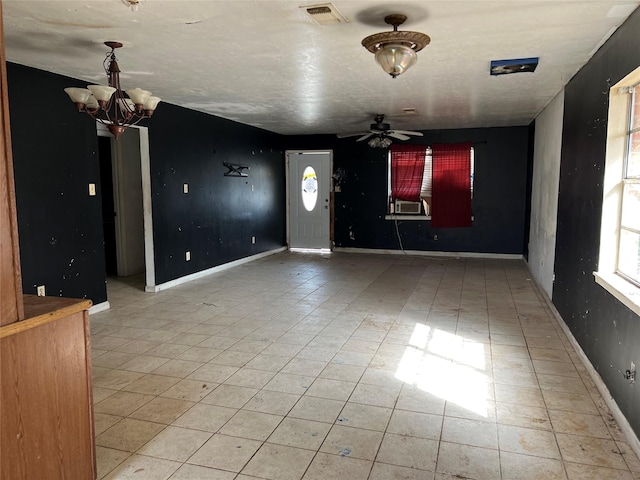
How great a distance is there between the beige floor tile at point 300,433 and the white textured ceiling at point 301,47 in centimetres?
232

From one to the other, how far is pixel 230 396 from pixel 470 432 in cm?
140

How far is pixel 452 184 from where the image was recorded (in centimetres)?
811

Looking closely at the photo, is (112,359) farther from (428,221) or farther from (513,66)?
(428,221)

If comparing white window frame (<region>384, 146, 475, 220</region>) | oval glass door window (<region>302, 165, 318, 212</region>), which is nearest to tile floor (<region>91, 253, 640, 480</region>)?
white window frame (<region>384, 146, 475, 220</region>)

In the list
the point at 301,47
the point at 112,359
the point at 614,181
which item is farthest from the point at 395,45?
the point at 112,359

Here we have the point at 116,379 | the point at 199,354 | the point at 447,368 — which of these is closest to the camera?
the point at 116,379

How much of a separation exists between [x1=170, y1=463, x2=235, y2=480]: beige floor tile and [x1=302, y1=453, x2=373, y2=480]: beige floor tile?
0.35 meters

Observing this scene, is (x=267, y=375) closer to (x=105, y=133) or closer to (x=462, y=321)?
(x=462, y=321)

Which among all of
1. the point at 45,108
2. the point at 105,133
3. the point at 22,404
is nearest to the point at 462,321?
the point at 22,404

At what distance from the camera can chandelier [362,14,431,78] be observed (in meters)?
2.71

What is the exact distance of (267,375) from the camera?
10.2 ft

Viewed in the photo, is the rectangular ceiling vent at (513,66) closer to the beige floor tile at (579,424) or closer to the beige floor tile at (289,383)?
the beige floor tile at (579,424)

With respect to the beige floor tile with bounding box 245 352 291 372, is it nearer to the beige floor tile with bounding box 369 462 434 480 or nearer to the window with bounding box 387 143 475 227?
the beige floor tile with bounding box 369 462 434 480

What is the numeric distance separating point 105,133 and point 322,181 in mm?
4120
